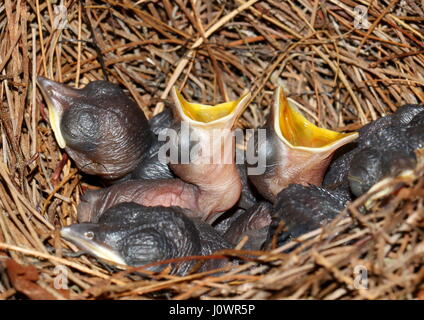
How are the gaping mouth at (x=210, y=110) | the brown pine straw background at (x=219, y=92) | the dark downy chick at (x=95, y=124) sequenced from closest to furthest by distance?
the brown pine straw background at (x=219, y=92) < the gaping mouth at (x=210, y=110) < the dark downy chick at (x=95, y=124)

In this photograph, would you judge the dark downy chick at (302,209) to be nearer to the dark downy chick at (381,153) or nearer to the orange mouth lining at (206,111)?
the dark downy chick at (381,153)

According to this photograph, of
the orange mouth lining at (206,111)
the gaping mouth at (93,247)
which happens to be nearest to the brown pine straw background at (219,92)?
the gaping mouth at (93,247)

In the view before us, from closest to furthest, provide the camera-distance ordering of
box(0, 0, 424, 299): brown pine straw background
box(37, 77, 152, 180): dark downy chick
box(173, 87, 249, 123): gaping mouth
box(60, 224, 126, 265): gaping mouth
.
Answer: box(0, 0, 424, 299): brown pine straw background, box(60, 224, 126, 265): gaping mouth, box(173, 87, 249, 123): gaping mouth, box(37, 77, 152, 180): dark downy chick

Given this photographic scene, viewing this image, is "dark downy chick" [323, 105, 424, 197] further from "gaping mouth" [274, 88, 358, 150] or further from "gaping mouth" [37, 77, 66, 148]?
"gaping mouth" [37, 77, 66, 148]

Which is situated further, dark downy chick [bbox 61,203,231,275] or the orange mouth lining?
the orange mouth lining

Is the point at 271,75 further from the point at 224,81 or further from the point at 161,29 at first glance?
the point at 161,29

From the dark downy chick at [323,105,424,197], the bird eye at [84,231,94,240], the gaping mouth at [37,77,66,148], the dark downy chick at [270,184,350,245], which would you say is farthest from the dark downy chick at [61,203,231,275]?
the dark downy chick at [323,105,424,197]
